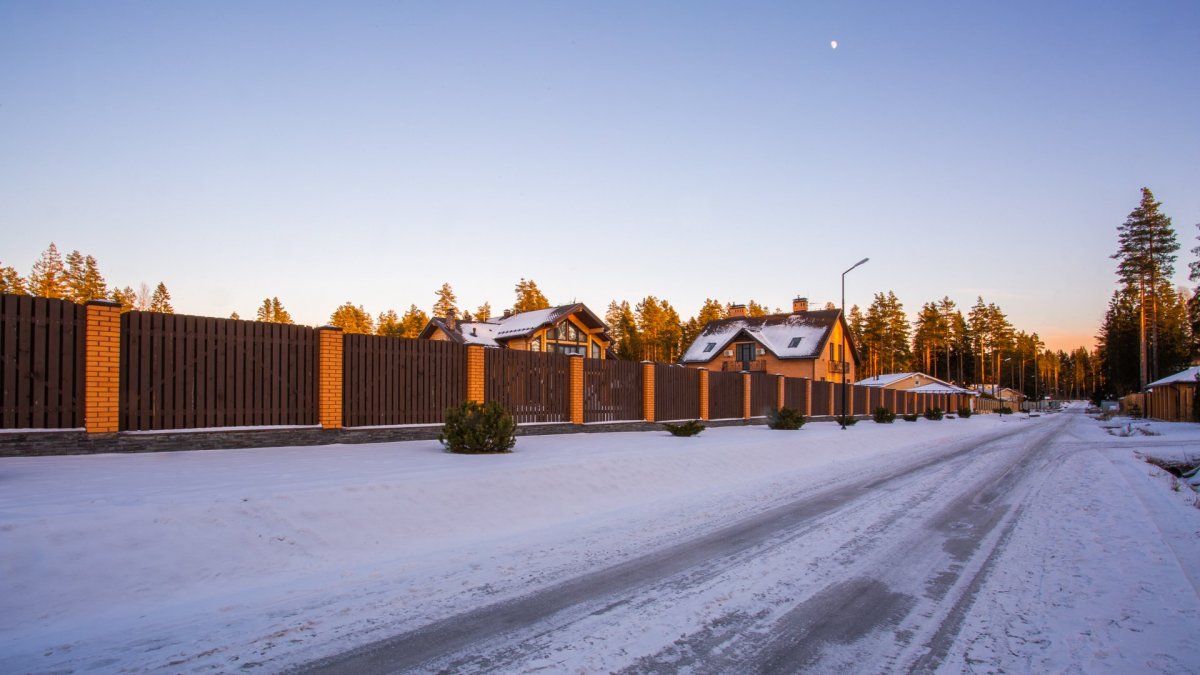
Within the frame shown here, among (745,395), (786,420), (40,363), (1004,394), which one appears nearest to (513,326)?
(745,395)

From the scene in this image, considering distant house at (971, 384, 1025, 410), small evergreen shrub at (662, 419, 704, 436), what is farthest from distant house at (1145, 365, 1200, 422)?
distant house at (971, 384, 1025, 410)

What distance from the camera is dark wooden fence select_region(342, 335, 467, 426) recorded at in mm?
13414

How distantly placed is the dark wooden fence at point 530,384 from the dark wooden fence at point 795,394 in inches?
675

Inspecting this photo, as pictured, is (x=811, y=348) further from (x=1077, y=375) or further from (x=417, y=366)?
(x=1077, y=375)

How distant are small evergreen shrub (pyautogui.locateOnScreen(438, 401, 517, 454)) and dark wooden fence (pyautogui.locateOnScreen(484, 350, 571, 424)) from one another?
3.95 m

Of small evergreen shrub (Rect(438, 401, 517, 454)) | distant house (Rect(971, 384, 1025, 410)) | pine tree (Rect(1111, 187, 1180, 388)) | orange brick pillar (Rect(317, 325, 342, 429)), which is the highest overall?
pine tree (Rect(1111, 187, 1180, 388))

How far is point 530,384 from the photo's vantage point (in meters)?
17.5

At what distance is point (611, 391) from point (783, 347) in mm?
35637

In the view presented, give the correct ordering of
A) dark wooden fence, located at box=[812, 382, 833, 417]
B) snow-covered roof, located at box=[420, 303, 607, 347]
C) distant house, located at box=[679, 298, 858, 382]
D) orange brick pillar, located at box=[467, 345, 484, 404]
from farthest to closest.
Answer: distant house, located at box=[679, 298, 858, 382]
snow-covered roof, located at box=[420, 303, 607, 347]
dark wooden fence, located at box=[812, 382, 833, 417]
orange brick pillar, located at box=[467, 345, 484, 404]

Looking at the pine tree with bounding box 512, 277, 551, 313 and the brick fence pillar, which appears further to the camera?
the pine tree with bounding box 512, 277, 551, 313

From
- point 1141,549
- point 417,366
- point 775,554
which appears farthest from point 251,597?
point 417,366

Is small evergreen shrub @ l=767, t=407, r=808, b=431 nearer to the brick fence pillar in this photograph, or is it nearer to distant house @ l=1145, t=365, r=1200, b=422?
the brick fence pillar

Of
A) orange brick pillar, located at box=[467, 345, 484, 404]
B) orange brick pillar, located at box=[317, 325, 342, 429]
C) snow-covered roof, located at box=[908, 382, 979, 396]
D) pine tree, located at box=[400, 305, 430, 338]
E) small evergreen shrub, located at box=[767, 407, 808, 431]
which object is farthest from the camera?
pine tree, located at box=[400, 305, 430, 338]

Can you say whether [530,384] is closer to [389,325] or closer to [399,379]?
[399,379]
